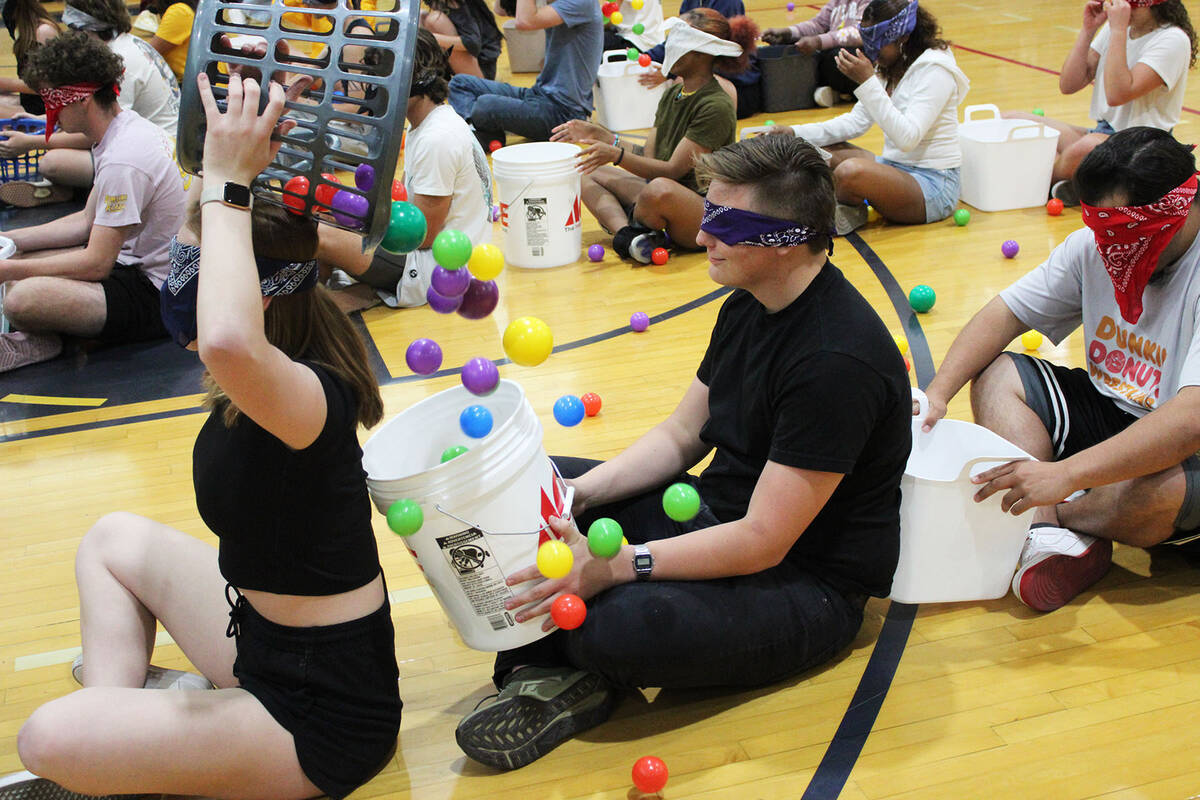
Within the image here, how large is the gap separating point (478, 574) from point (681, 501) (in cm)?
44

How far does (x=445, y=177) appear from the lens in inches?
176

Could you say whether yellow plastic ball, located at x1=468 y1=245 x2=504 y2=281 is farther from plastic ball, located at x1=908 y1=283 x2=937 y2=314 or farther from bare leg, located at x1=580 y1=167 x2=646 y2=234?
bare leg, located at x1=580 y1=167 x2=646 y2=234

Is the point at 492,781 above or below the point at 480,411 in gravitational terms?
below

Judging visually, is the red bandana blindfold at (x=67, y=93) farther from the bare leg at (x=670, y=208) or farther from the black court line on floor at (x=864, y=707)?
the black court line on floor at (x=864, y=707)

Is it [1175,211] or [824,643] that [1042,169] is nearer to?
[1175,211]

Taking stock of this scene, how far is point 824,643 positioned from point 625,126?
589 cm

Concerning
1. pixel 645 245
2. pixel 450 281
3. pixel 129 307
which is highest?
pixel 450 281

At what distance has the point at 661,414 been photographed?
357 cm

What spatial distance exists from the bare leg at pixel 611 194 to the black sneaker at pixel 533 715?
339 cm

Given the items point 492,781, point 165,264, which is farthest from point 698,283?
point 492,781

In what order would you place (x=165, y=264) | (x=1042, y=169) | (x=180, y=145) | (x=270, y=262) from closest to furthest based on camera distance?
(x=180, y=145) → (x=270, y=262) → (x=165, y=264) → (x=1042, y=169)

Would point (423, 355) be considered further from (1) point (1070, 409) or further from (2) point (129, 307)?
(2) point (129, 307)

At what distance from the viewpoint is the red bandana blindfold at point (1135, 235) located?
2.31 metres

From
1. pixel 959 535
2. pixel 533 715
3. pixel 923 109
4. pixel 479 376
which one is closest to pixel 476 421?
pixel 479 376
